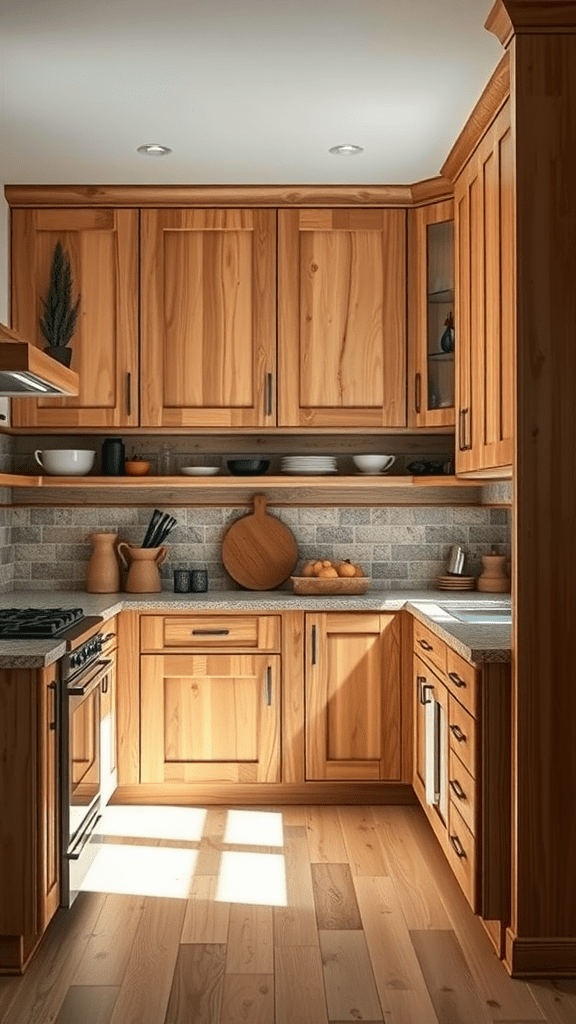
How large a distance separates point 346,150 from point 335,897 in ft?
8.87

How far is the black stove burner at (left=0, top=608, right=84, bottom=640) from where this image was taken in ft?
10.7

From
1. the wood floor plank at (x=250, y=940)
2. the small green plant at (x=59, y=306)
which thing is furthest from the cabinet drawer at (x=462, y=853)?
the small green plant at (x=59, y=306)

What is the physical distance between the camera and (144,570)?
487cm

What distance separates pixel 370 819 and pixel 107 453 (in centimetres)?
197

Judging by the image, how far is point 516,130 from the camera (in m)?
2.92

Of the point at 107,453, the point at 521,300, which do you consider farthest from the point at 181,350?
the point at 521,300

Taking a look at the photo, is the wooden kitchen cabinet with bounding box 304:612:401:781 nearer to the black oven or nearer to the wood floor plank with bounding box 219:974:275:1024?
the black oven

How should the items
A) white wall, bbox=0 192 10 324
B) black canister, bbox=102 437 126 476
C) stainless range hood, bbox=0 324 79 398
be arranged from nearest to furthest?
stainless range hood, bbox=0 324 79 398 → white wall, bbox=0 192 10 324 → black canister, bbox=102 437 126 476

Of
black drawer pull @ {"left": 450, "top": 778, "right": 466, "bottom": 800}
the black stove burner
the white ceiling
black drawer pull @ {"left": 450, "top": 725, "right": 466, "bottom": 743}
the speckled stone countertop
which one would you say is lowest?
black drawer pull @ {"left": 450, "top": 778, "right": 466, "bottom": 800}

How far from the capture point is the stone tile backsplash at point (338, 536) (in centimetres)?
509

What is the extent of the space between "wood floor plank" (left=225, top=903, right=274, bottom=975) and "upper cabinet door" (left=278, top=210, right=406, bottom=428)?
2.12m

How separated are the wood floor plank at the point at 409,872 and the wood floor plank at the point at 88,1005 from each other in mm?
945

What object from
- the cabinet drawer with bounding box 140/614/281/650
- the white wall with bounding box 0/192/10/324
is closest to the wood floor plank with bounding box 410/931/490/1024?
the cabinet drawer with bounding box 140/614/281/650

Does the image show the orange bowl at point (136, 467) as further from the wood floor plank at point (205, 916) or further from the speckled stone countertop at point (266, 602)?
the wood floor plank at point (205, 916)
